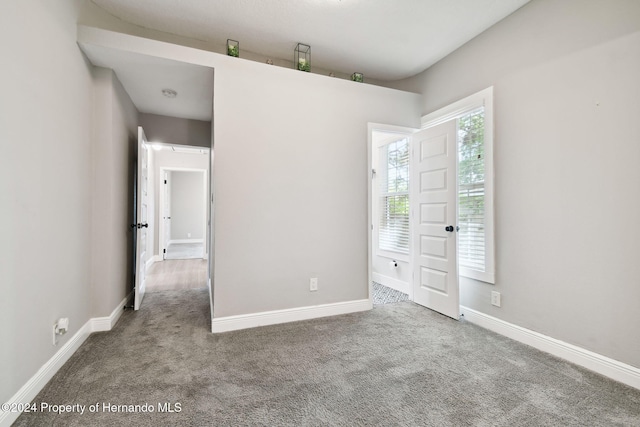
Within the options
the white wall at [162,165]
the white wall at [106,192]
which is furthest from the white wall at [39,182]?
the white wall at [162,165]

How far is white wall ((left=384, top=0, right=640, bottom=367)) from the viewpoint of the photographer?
188 cm

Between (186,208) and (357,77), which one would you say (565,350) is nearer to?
(357,77)

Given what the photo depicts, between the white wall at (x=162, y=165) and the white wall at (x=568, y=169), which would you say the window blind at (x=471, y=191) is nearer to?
the white wall at (x=568, y=169)

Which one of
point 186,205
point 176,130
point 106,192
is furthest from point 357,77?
point 186,205

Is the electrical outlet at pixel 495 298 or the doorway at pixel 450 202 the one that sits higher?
the doorway at pixel 450 202

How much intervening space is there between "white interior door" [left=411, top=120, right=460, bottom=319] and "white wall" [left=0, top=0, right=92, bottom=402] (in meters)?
3.30

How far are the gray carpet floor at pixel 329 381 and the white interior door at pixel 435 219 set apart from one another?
1.62ft

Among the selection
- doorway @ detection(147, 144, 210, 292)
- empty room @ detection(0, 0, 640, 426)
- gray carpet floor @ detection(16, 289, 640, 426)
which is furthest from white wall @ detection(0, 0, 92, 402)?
doorway @ detection(147, 144, 210, 292)

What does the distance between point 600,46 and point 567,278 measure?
1668mm

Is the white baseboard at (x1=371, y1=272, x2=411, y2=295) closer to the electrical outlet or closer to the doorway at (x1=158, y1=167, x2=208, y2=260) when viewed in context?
the electrical outlet

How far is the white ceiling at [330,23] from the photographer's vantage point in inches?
97.0

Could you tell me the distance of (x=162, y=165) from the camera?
22.3ft

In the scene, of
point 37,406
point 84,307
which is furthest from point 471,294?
point 84,307

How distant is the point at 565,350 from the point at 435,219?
1515mm
